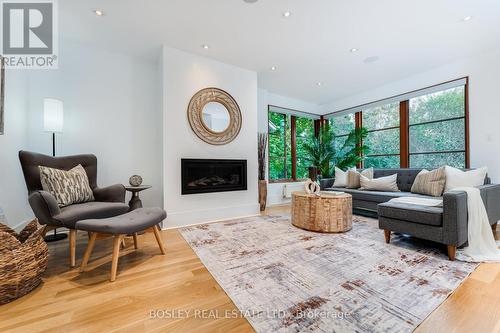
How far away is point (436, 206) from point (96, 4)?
13.6 feet

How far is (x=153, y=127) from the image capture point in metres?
3.48

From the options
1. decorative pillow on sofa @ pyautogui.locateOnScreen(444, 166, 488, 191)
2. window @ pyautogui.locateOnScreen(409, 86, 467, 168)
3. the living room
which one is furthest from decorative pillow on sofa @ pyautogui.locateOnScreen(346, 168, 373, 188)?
decorative pillow on sofa @ pyautogui.locateOnScreen(444, 166, 488, 191)

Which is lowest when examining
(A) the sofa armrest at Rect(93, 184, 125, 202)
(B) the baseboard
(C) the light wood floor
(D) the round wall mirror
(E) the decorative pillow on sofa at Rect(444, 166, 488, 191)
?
(C) the light wood floor

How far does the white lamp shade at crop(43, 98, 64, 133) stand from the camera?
2400mm

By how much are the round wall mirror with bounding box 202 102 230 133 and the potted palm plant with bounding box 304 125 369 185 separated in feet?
7.36

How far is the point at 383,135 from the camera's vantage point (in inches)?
181

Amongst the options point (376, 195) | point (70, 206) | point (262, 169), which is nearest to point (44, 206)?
point (70, 206)

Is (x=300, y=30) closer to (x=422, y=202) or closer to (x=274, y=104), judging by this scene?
(x=274, y=104)

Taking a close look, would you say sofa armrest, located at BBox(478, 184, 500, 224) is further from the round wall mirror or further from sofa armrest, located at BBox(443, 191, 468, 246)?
the round wall mirror

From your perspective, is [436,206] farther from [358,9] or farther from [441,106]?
[441,106]

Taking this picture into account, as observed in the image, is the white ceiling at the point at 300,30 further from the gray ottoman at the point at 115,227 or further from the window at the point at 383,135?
the gray ottoman at the point at 115,227

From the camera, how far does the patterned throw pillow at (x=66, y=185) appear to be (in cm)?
206

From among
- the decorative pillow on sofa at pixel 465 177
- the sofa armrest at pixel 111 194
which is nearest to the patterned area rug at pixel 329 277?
the sofa armrest at pixel 111 194

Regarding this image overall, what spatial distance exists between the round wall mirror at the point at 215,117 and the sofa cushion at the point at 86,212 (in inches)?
69.6
